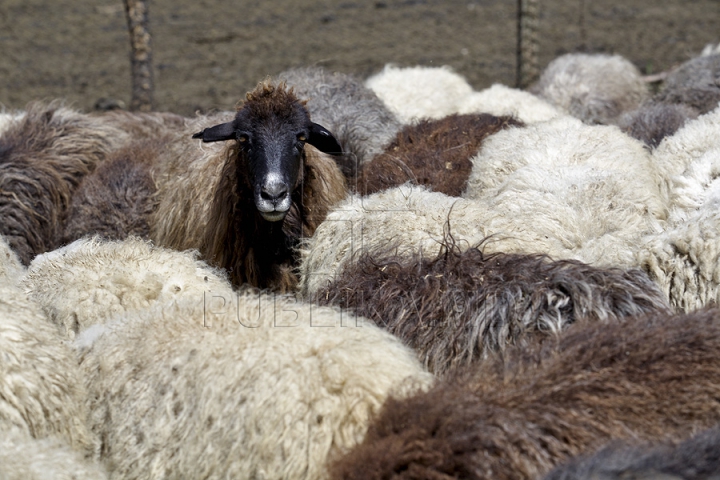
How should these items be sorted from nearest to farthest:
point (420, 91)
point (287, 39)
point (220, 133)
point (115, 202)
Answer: point (220, 133)
point (115, 202)
point (420, 91)
point (287, 39)

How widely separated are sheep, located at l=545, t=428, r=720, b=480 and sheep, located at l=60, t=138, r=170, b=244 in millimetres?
3685

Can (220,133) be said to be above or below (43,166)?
above

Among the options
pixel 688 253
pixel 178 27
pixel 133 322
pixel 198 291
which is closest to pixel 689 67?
pixel 688 253

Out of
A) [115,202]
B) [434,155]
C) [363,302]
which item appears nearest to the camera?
[363,302]

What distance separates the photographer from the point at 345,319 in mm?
3234

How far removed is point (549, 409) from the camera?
2543 millimetres

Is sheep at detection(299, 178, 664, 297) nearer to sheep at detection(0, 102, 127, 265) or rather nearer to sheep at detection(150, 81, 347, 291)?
sheep at detection(150, 81, 347, 291)

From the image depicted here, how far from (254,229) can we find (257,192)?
52cm

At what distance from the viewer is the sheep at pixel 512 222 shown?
3.95 meters

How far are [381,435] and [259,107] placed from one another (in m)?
2.50

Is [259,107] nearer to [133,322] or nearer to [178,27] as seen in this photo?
[133,322]

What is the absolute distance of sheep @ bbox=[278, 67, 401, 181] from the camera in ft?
19.8

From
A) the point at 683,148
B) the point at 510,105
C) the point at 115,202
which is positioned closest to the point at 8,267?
the point at 115,202

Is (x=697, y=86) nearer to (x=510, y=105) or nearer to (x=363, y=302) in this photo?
(x=510, y=105)
